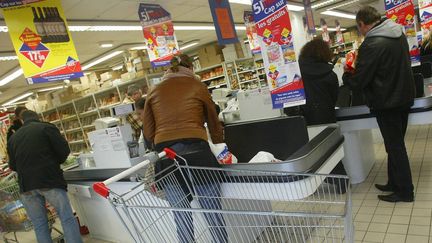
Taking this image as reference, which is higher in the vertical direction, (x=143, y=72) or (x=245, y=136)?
(x=143, y=72)

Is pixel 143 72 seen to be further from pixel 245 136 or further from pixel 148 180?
pixel 148 180

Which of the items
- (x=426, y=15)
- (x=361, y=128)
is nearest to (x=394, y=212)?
(x=361, y=128)

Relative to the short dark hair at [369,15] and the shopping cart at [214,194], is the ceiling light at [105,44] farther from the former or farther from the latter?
the shopping cart at [214,194]

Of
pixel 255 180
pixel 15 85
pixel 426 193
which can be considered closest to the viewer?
pixel 255 180

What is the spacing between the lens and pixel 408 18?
15.8ft

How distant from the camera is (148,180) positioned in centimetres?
187

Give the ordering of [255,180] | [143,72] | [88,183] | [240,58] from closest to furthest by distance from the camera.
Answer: [255,180] < [88,183] < [143,72] < [240,58]

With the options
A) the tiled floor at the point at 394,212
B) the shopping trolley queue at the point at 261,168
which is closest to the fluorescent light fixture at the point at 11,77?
Answer: the shopping trolley queue at the point at 261,168

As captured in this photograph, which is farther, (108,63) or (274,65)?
(108,63)

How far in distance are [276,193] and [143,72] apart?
6.53 meters

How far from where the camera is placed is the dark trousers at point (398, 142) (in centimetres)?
292

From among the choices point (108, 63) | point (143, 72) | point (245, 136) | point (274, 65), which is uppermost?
point (108, 63)

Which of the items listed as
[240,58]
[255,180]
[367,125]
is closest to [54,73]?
[255,180]

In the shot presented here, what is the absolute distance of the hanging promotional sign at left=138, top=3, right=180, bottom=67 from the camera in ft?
18.7
